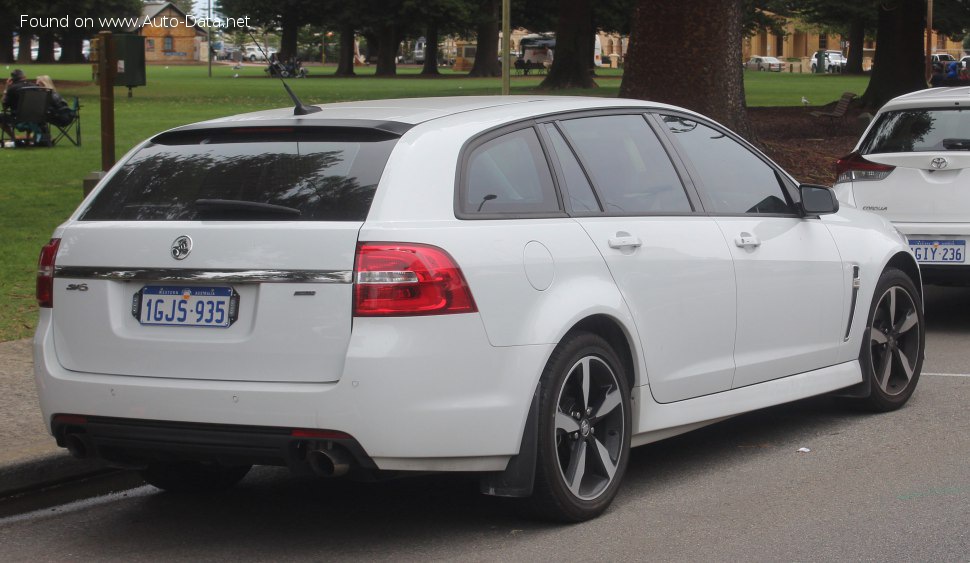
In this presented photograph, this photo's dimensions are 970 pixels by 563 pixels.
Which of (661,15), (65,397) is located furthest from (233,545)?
(661,15)

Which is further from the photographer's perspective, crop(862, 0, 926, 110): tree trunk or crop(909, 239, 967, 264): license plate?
crop(862, 0, 926, 110): tree trunk

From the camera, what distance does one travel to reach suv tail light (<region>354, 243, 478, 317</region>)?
4.94m

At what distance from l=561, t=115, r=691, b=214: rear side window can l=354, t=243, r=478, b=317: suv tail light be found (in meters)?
1.19

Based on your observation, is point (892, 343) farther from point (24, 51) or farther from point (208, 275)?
point (24, 51)

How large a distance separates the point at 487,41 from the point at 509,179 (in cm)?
7802

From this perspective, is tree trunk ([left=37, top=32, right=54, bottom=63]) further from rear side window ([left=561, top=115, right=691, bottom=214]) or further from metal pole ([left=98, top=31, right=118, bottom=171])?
rear side window ([left=561, top=115, right=691, bottom=214])

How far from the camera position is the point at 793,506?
593 cm

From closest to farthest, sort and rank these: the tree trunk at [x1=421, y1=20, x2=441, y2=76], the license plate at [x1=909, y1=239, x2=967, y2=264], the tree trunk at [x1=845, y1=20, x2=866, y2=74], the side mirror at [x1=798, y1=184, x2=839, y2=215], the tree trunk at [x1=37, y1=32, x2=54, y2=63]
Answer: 1. the side mirror at [x1=798, y1=184, x2=839, y2=215]
2. the license plate at [x1=909, y1=239, x2=967, y2=264]
3. the tree trunk at [x1=421, y1=20, x2=441, y2=76]
4. the tree trunk at [x1=845, y1=20, x2=866, y2=74]
5. the tree trunk at [x1=37, y1=32, x2=54, y2=63]

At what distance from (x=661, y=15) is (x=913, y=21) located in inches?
723

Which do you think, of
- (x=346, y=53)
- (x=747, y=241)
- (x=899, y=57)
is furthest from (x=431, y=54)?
(x=747, y=241)

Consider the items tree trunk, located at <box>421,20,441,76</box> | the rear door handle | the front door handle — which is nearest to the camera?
the rear door handle

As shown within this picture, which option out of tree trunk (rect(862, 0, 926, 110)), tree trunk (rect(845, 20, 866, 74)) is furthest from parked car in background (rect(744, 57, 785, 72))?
tree trunk (rect(862, 0, 926, 110))

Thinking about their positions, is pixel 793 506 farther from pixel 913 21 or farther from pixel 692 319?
pixel 913 21

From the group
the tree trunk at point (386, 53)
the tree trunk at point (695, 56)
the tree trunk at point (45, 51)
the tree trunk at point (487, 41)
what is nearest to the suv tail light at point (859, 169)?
the tree trunk at point (695, 56)
